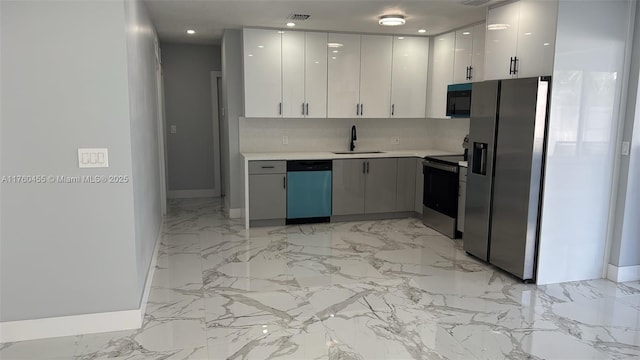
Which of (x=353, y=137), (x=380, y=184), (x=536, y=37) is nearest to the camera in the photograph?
(x=536, y=37)

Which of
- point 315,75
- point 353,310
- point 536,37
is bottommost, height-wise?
point 353,310

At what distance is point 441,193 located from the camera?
5.41m

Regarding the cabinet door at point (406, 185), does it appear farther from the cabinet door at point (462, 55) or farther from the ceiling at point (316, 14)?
the ceiling at point (316, 14)

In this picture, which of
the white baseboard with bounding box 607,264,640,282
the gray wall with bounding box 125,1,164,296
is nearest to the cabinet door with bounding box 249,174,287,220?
the gray wall with bounding box 125,1,164,296

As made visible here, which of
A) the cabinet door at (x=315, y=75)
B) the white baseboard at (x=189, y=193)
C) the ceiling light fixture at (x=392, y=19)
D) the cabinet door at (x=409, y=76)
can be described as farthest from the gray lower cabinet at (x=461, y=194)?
the white baseboard at (x=189, y=193)

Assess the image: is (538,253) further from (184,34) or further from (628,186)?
(184,34)

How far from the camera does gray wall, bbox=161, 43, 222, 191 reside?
282 inches

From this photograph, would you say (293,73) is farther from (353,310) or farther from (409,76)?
(353,310)

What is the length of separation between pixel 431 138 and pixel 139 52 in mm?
4448

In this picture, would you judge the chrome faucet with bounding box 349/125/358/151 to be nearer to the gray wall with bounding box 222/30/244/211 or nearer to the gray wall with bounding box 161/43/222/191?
the gray wall with bounding box 222/30/244/211

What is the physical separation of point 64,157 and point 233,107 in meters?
3.24

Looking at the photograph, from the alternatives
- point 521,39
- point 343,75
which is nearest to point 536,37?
point 521,39

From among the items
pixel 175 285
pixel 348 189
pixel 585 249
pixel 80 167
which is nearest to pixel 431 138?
pixel 348 189

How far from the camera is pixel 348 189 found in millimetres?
5895
